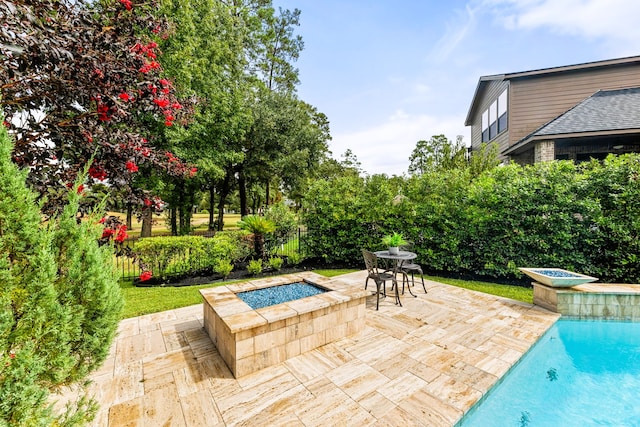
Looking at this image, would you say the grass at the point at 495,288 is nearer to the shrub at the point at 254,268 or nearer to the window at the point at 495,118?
the shrub at the point at 254,268

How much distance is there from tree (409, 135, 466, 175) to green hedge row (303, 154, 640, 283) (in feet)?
20.2

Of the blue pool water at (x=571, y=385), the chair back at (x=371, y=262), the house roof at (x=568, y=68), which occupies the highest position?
the house roof at (x=568, y=68)

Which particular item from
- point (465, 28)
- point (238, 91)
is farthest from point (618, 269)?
point (238, 91)

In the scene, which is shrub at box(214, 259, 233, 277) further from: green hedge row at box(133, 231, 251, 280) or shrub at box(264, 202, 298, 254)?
shrub at box(264, 202, 298, 254)

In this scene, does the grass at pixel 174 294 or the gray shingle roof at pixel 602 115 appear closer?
the grass at pixel 174 294

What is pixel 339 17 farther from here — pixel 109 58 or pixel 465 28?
pixel 109 58

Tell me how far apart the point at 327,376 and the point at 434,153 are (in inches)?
853

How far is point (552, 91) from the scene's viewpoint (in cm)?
1104

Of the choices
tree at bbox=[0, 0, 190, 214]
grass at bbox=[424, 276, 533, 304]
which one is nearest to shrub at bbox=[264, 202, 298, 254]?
grass at bbox=[424, 276, 533, 304]

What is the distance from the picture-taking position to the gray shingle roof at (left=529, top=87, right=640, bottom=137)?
8.70 m

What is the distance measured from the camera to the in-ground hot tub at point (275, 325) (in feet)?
9.75

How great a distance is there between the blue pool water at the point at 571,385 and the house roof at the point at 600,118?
732 centimetres


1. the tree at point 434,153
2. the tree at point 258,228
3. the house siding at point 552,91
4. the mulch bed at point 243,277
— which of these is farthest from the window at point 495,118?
the tree at point 258,228

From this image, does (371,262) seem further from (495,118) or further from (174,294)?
(495,118)
